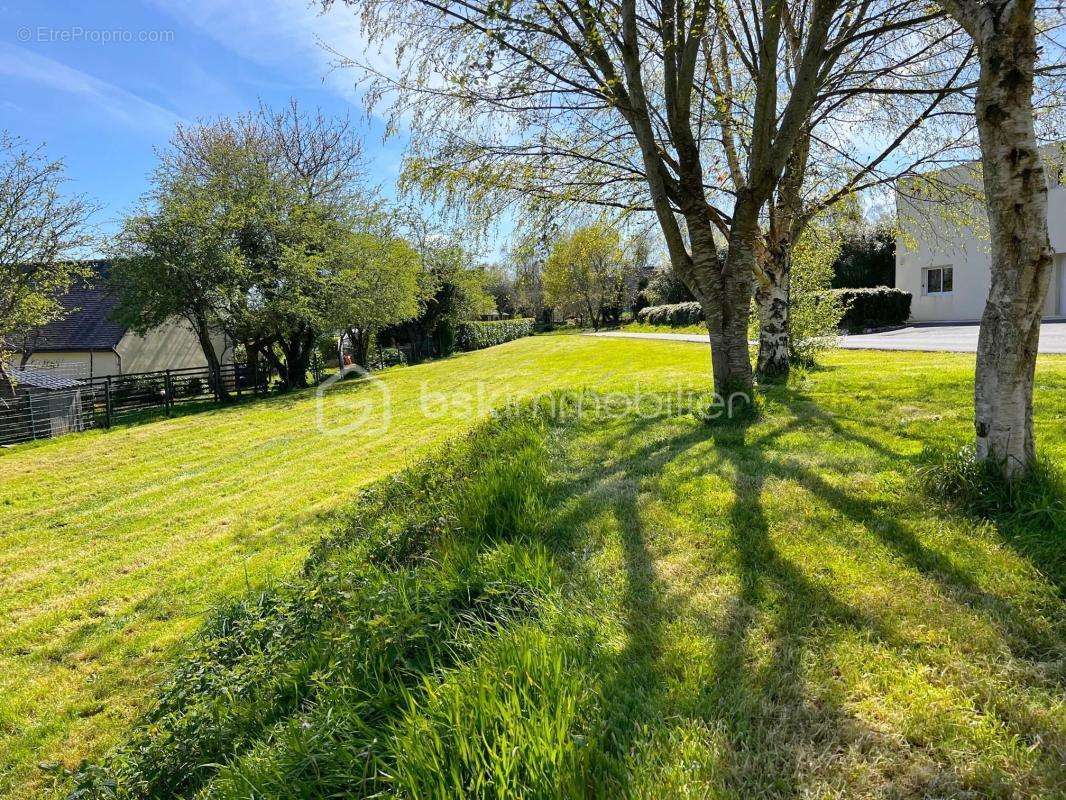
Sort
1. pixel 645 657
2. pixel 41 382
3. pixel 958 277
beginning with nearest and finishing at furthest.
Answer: pixel 645 657, pixel 41 382, pixel 958 277

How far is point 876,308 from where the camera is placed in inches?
770

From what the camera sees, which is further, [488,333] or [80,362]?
[488,333]

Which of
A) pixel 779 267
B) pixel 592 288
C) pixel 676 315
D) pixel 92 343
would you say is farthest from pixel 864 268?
pixel 92 343

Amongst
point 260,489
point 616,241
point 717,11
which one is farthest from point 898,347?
point 260,489

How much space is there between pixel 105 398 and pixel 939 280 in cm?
2971

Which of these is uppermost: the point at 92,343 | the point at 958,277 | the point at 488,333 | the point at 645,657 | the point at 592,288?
the point at 592,288

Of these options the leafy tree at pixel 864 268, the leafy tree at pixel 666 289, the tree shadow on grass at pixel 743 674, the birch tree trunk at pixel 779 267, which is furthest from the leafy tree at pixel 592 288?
the tree shadow on grass at pixel 743 674

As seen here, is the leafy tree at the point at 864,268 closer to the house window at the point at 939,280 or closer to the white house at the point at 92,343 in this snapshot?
the house window at the point at 939,280

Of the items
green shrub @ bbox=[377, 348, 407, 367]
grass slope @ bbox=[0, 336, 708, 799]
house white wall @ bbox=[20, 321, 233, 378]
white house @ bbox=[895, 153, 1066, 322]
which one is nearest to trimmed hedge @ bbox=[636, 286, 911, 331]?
white house @ bbox=[895, 153, 1066, 322]

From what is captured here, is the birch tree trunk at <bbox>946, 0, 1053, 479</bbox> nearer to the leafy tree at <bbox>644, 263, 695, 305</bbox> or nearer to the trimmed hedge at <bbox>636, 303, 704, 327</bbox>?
the trimmed hedge at <bbox>636, 303, 704, 327</bbox>

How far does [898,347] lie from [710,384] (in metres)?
6.86

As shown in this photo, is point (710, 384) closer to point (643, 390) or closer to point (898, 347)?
point (643, 390)

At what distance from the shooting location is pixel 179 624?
3.76 meters

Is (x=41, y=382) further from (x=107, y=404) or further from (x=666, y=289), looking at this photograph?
(x=666, y=289)
